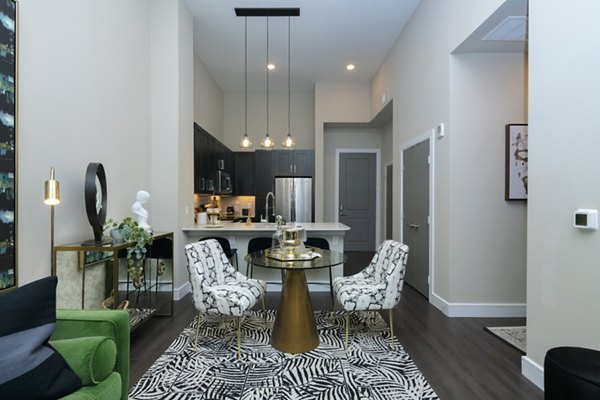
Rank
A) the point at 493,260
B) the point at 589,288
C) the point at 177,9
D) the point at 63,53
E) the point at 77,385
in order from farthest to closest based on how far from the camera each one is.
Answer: the point at 177,9
the point at 493,260
the point at 63,53
the point at 589,288
the point at 77,385

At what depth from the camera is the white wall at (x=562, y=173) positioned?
1.72m

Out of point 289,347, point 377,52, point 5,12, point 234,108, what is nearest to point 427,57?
point 377,52

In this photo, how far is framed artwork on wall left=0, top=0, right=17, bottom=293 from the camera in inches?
70.9

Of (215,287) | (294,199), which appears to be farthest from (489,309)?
(294,199)

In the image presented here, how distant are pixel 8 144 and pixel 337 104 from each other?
5743mm

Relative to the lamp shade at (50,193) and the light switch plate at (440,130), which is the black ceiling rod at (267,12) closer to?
the light switch plate at (440,130)

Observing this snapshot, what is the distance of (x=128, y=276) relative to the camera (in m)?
2.69

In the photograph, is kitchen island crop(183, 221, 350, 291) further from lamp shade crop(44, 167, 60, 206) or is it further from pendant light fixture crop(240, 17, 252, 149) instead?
lamp shade crop(44, 167, 60, 206)

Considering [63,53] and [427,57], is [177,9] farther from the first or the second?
[427,57]

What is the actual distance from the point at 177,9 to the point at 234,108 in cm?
359

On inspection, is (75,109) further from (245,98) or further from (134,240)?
(245,98)

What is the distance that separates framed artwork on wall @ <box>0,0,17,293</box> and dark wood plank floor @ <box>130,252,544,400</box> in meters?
1.11

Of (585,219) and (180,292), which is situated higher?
(585,219)

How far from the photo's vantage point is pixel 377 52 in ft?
17.6
